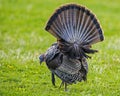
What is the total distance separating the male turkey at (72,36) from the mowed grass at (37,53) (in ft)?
2.29

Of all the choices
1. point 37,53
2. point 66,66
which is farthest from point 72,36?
point 37,53

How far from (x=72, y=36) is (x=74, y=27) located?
0.23 metres

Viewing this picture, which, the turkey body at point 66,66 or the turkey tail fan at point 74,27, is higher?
the turkey tail fan at point 74,27

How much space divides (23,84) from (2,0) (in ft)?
61.4

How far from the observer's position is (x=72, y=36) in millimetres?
12648

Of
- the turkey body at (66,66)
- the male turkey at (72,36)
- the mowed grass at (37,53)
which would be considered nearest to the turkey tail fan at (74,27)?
the male turkey at (72,36)

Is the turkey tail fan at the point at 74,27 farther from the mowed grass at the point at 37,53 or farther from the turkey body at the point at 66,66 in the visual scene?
the mowed grass at the point at 37,53

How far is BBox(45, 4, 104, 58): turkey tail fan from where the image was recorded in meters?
12.6

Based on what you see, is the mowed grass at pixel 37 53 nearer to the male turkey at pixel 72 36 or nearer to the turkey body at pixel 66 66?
the turkey body at pixel 66 66

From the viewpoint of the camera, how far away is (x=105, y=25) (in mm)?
26297

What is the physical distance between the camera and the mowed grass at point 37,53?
13632 mm

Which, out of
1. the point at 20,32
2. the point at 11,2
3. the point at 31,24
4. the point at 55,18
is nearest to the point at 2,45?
the point at 20,32

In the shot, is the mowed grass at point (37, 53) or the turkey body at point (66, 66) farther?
the mowed grass at point (37, 53)

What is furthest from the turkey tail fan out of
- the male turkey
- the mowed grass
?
the mowed grass
